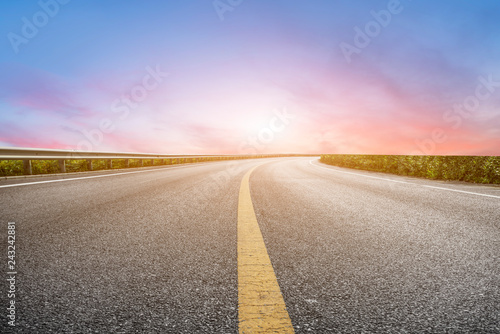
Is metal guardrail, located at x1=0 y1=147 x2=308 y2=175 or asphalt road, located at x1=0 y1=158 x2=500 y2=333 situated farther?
metal guardrail, located at x1=0 y1=147 x2=308 y2=175

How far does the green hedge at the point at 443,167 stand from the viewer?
8.68m

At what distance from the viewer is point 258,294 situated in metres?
1.36

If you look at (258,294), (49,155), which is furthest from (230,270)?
(49,155)

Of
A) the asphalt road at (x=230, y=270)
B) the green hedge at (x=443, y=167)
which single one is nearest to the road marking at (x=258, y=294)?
the asphalt road at (x=230, y=270)

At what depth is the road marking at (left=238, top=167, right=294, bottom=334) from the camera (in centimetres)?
112

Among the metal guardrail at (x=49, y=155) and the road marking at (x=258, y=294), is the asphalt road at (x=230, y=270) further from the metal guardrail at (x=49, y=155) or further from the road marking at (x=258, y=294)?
the metal guardrail at (x=49, y=155)

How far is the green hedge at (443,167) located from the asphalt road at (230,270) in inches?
280

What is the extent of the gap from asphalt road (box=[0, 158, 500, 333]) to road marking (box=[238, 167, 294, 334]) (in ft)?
0.15

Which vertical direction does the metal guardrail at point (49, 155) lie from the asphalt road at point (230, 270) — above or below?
above

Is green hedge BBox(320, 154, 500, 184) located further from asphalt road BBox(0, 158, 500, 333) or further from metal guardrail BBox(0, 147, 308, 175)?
metal guardrail BBox(0, 147, 308, 175)

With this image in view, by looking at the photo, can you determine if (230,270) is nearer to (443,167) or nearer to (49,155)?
(49,155)


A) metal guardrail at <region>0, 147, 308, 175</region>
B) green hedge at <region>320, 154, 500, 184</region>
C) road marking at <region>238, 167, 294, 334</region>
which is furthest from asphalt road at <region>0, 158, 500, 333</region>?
green hedge at <region>320, 154, 500, 184</region>

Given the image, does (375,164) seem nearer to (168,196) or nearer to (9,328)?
(168,196)

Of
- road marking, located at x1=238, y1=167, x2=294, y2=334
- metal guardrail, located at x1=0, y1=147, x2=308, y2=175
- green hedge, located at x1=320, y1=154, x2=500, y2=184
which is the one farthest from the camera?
green hedge, located at x1=320, y1=154, x2=500, y2=184
